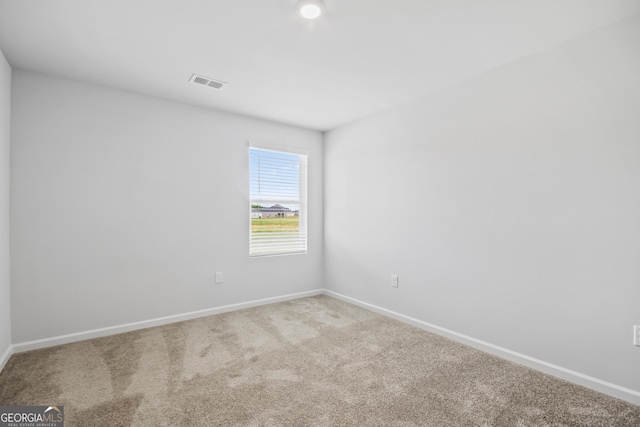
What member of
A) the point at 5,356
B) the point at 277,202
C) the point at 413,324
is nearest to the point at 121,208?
the point at 5,356

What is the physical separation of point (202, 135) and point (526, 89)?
3074 mm

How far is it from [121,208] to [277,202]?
1.74 m

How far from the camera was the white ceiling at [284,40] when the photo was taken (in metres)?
1.85

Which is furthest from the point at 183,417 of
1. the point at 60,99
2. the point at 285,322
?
the point at 60,99

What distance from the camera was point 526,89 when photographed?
239 centimetres

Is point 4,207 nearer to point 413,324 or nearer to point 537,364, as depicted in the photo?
point 413,324

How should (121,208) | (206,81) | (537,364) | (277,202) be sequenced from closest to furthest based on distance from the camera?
(537,364) → (206,81) → (121,208) → (277,202)

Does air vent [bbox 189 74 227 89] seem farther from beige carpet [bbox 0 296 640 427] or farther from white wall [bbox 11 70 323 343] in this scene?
beige carpet [bbox 0 296 640 427]

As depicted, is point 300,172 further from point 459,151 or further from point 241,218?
point 459,151

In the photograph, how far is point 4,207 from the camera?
7.95 ft

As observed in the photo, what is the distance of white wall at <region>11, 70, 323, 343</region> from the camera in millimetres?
2645

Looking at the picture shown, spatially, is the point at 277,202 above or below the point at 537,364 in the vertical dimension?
above

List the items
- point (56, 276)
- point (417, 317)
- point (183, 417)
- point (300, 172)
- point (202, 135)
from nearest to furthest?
point (183, 417), point (56, 276), point (417, 317), point (202, 135), point (300, 172)

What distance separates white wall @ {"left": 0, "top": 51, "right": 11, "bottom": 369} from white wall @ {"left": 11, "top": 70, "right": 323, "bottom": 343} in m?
0.08
